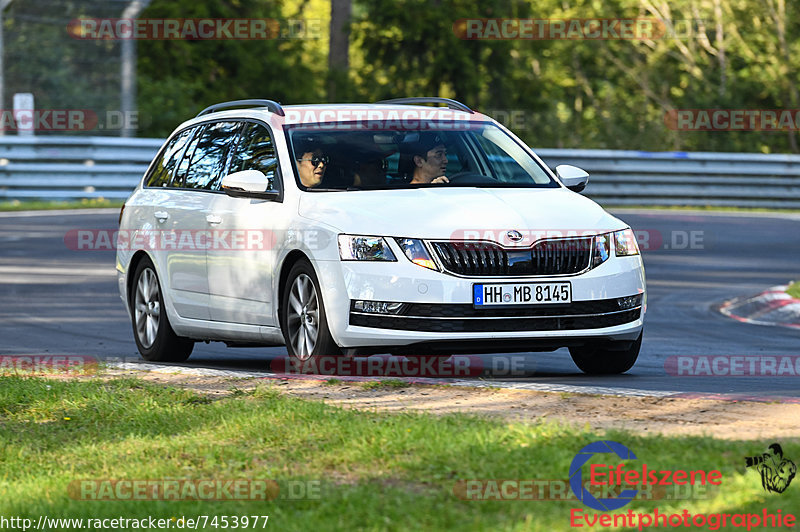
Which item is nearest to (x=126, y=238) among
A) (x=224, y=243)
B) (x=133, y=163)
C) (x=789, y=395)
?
(x=224, y=243)

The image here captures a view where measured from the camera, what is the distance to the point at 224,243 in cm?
1037

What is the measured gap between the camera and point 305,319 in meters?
9.43

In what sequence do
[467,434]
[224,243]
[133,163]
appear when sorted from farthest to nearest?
[133,163]
[224,243]
[467,434]

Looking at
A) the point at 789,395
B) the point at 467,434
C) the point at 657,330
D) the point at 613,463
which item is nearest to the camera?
the point at 613,463

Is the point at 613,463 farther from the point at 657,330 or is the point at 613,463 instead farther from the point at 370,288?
the point at 657,330

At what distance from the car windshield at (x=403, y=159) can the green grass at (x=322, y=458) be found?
215cm

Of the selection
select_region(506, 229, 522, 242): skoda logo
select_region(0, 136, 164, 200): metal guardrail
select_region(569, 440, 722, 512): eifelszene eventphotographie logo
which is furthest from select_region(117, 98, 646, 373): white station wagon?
select_region(0, 136, 164, 200): metal guardrail

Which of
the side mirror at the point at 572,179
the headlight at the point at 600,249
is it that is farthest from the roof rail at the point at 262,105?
the headlight at the point at 600,249

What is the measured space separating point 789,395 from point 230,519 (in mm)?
3837

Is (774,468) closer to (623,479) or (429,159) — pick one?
(623,479)

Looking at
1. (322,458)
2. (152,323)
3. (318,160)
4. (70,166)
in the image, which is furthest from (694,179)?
(322,458)

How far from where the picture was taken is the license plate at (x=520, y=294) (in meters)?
8.95

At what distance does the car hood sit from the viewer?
898 centimetres

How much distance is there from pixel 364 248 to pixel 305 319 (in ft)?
2.30
